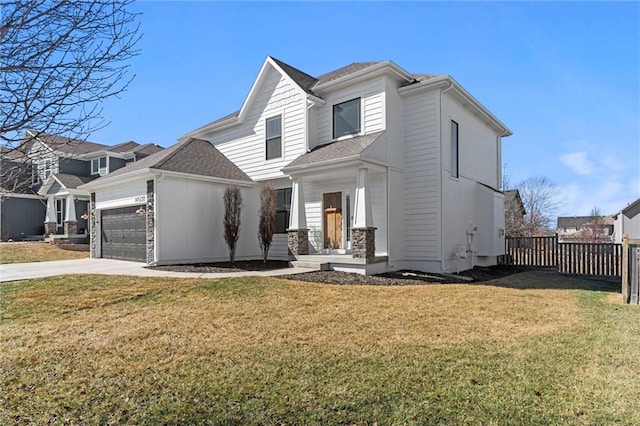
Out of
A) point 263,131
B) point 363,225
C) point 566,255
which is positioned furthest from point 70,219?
point 566,255

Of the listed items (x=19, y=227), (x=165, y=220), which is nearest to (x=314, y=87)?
(x=165, y=220)

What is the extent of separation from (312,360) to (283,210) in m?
11.1

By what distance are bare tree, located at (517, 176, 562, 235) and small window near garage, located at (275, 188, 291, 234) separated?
26.1m

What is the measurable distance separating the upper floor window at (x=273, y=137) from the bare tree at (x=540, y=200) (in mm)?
26501

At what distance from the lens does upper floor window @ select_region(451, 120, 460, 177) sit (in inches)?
537

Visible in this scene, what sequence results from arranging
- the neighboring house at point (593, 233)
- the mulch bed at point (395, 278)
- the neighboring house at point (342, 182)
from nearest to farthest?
the mulch bed at point (395, 278)
the neighboring house at point (342, 182)
the neighboring house at point (593, 233)

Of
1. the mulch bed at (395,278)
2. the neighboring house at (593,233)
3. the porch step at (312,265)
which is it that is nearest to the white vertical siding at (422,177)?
the mulch bed at (395,278)

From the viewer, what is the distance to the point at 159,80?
191 inches

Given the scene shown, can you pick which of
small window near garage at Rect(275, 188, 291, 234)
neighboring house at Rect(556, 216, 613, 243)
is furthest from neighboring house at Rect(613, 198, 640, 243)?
small window near garage at Rect(275, 188, 291, 234)

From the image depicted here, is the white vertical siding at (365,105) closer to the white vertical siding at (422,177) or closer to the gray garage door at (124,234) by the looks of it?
the white vertical siding at (422,177)

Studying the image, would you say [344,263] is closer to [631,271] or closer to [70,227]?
[631,271]

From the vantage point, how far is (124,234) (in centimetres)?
1466

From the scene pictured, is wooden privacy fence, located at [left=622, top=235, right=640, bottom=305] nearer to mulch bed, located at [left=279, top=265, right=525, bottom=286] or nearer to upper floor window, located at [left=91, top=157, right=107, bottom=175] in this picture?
mulch bed, located at [left=279, top=265, right=525, bottom=286]

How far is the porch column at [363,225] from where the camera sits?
36.6 feet
